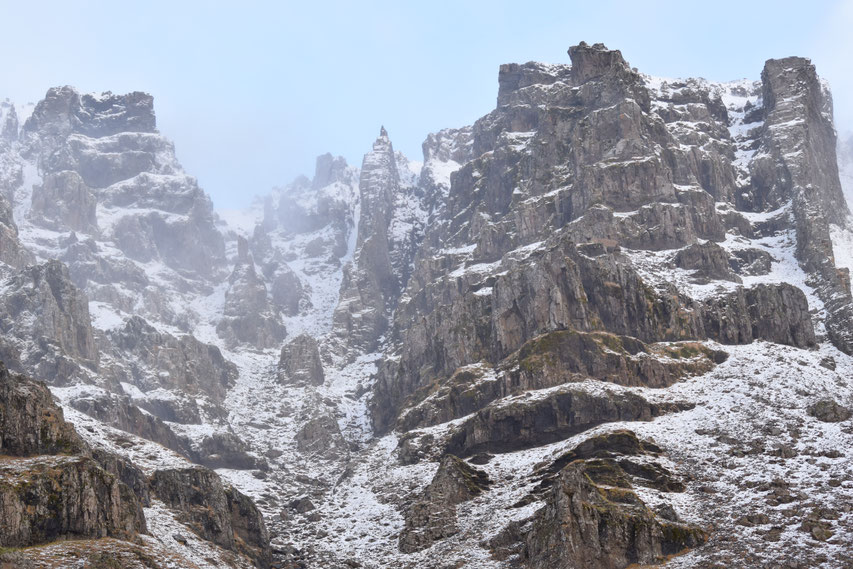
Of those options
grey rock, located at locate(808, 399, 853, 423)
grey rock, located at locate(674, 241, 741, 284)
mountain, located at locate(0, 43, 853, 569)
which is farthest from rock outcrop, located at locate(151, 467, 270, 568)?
grey rock, located at locate(674, 241, 741, 284)

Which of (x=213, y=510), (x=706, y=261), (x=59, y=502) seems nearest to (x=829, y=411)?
(x=706, y=261)

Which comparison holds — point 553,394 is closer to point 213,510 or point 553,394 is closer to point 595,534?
point 595,534

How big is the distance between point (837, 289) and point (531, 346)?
155 feet

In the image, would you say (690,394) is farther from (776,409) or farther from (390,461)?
(390,461)

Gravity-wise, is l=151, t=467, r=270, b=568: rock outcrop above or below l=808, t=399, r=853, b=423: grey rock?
below

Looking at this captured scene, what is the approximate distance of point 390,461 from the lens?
138 meters

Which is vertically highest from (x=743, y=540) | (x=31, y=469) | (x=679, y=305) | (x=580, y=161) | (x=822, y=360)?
(x=580, y=161)

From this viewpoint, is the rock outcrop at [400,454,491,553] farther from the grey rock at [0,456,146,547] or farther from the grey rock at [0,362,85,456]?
the grey rock at [0,362,85,456]

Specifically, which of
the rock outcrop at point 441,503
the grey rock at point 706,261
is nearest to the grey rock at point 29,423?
the rock outcrop at point 441,503

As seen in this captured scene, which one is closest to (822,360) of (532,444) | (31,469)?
(532,444)

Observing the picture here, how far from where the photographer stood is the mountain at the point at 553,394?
91.5 meters

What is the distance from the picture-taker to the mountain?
3602 inches

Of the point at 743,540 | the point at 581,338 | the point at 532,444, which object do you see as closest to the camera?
the point at 743,540

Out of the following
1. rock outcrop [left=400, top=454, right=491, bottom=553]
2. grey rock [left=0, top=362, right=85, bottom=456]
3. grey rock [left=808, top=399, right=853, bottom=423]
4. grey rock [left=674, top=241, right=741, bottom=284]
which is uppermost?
grey rock [left=674, top=241, right=741, bottom=284]
